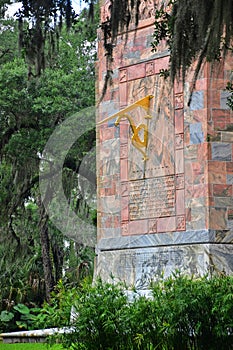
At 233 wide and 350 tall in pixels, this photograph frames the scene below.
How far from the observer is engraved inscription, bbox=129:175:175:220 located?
13.2 meters

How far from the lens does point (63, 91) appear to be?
20.9 meters

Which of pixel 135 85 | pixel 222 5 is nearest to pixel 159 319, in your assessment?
pixel 222 5

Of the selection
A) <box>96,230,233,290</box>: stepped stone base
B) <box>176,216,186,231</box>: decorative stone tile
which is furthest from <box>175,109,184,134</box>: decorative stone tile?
<box>96,230,233,290</box>: stepped stone base

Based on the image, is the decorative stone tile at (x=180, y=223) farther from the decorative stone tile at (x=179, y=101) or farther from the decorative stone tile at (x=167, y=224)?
the decorative stone tile at (x=179, y=101)

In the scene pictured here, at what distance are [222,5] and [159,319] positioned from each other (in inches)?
130

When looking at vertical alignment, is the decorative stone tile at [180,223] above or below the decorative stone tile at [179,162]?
below

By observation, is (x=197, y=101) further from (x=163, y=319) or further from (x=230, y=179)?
(x=163, y=319)

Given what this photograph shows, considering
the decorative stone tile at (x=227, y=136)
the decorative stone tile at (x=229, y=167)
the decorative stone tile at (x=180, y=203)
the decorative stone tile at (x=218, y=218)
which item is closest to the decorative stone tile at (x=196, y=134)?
the decorative stone tile at (x=227, y=136)

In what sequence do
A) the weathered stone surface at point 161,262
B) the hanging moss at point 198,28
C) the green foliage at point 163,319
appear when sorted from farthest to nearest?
the weathered stone surface at point 161,262
the green foliage at point 163,319
the hanging moss at point 198,28

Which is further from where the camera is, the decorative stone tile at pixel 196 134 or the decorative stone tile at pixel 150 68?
the decorative stone tile at pixel 150 68

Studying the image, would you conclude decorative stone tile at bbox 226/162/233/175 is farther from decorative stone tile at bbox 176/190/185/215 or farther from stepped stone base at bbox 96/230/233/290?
stepped stone base at bbox 96/230/233/290

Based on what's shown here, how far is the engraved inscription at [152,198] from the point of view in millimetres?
13164

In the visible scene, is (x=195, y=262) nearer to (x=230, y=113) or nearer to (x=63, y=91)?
(x=230, y=113)

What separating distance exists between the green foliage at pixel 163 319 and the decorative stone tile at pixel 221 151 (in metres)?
3.65
